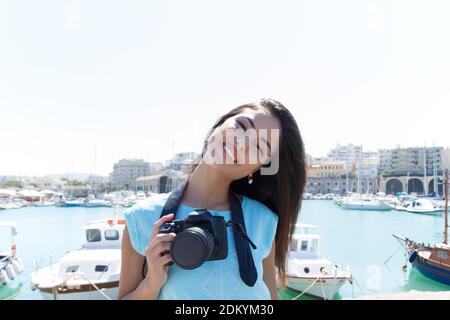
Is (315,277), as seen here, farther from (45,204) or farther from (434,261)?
(45,204)

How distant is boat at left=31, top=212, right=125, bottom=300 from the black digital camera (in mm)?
A: 5802

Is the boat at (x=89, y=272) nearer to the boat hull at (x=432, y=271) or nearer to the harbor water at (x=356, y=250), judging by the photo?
the harbor water at (x=356, y=250)

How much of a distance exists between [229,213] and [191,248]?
193 mm

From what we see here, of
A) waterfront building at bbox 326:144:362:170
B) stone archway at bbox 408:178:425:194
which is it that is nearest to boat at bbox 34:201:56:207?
waterfront building at bbox 326:144:362:170

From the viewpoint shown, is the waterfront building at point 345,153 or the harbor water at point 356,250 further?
the waterfront building at point 345,153

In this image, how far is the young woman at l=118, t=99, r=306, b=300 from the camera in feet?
2.74

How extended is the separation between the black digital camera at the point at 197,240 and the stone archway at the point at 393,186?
201 feet

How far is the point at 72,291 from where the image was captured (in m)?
6.78

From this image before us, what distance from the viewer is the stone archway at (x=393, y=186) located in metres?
55.8

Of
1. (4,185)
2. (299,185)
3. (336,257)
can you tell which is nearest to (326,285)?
(336,257)

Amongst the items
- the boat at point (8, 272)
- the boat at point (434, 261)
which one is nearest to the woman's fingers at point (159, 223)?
the boat at point (8, 272)

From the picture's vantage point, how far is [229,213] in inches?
37.0

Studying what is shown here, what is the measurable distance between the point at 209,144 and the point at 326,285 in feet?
27.0

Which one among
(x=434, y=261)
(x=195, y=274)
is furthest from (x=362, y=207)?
(x=195, y=274)
